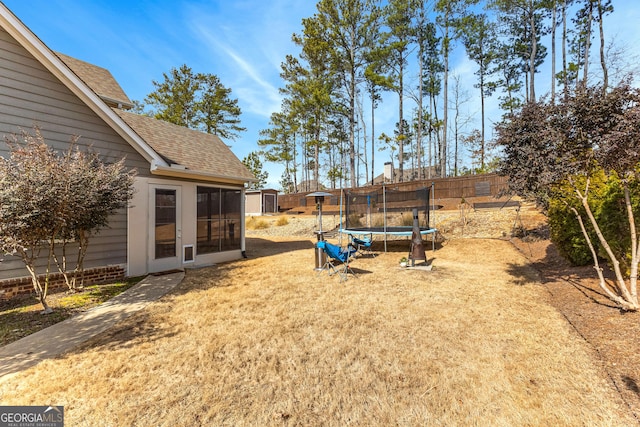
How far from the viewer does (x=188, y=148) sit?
336 inches

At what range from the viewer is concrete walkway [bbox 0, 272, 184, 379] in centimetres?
284

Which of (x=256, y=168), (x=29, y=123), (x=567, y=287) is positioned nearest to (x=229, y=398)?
(x=567, y=287)

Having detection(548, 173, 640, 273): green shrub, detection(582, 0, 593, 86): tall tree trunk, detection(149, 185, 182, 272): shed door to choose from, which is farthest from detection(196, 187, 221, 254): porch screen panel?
detection(582, 0, 593, 86): tall tree trunk

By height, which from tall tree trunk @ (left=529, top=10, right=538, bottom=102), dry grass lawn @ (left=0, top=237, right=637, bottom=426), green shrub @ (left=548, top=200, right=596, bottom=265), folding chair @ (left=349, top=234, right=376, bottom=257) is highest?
tall tree trunk @ (left=529, top=10, right=538, bottom=102)

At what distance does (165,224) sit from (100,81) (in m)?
5.89

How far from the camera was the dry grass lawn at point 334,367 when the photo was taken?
6.88ft

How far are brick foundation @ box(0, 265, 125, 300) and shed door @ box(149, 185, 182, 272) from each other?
74cm

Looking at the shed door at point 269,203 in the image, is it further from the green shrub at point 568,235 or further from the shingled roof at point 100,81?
the green shrub at point 568,235

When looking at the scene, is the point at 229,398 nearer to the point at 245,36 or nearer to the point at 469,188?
the point at 245,36

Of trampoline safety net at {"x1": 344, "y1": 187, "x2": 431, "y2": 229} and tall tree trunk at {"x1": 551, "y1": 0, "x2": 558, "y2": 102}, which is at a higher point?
tall tree trunk at {"x1": 551, "y1": 0, "x2": 558, "y2": 102}

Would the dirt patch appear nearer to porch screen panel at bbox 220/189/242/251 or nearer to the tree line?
porch screen panel at bbox 220/189/242/251

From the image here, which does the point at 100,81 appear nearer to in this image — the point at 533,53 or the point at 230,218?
the point at 230,218

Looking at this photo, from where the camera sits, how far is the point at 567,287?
4.88 m

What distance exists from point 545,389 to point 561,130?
10.7 ft
